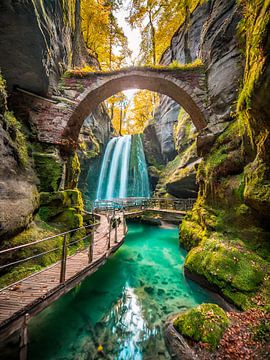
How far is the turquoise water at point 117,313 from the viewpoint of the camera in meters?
3.25

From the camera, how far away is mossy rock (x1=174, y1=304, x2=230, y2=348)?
2820mm

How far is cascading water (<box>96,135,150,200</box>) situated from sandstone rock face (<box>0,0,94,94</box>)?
13.8 m

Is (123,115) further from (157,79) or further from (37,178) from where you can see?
(37,178)

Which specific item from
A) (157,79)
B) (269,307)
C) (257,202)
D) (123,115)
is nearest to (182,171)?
(157,79)

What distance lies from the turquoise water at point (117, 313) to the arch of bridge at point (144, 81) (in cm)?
637

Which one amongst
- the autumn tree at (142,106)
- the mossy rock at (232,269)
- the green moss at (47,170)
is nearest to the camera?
the mossy rock at (232,269)

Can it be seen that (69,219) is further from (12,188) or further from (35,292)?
(35,292)

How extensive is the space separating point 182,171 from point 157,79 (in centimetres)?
698

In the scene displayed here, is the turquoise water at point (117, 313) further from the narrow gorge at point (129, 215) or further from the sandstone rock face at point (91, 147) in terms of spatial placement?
the sandstone rock face at point (91, 147)

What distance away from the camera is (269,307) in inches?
125

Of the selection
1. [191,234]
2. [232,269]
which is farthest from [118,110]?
[232,269]

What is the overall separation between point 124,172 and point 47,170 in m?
14.6

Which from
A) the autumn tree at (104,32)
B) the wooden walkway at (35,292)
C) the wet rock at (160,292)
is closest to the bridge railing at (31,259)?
the wooden walkway at (35,292)

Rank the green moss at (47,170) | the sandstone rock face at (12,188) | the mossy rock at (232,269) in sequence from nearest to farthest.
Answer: the mossy rock at (232,269) < the sandstone rock face at (12,188) < the green moss at (47,170)
